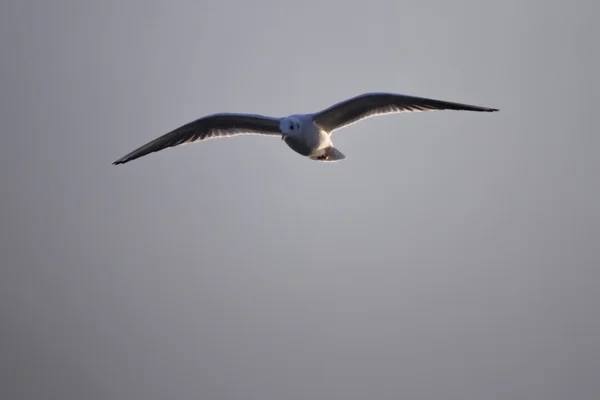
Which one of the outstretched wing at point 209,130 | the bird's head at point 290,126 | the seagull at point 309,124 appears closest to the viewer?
the bird's head at point 290,126

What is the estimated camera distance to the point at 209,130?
13.9m

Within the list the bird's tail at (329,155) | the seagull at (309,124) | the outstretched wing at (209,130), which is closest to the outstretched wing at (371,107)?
the seagull at (309,124)

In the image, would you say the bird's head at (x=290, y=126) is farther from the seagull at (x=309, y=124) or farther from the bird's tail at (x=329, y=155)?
the bird's tail at (x=329, y=155)

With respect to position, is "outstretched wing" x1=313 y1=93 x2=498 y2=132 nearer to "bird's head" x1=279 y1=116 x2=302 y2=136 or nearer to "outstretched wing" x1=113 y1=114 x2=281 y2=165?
"bird's head" x1=279 y1=116 x2=302 y2=136

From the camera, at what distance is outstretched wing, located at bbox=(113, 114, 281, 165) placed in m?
13.5

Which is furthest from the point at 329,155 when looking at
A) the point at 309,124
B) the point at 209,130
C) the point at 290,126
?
the point at 209,130

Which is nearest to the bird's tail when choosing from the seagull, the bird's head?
the seagull

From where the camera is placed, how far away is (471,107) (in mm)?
12180

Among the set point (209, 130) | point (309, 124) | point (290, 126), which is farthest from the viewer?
point (209, 130)

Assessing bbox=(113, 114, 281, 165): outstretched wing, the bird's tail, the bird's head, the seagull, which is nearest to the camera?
the bird's head

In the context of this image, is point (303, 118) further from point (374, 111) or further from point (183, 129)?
point (183, 129)

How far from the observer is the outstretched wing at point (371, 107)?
12432mm

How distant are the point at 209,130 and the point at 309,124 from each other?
2230 millimetres

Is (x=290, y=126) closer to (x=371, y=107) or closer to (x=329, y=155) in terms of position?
(x=329, y=155)
